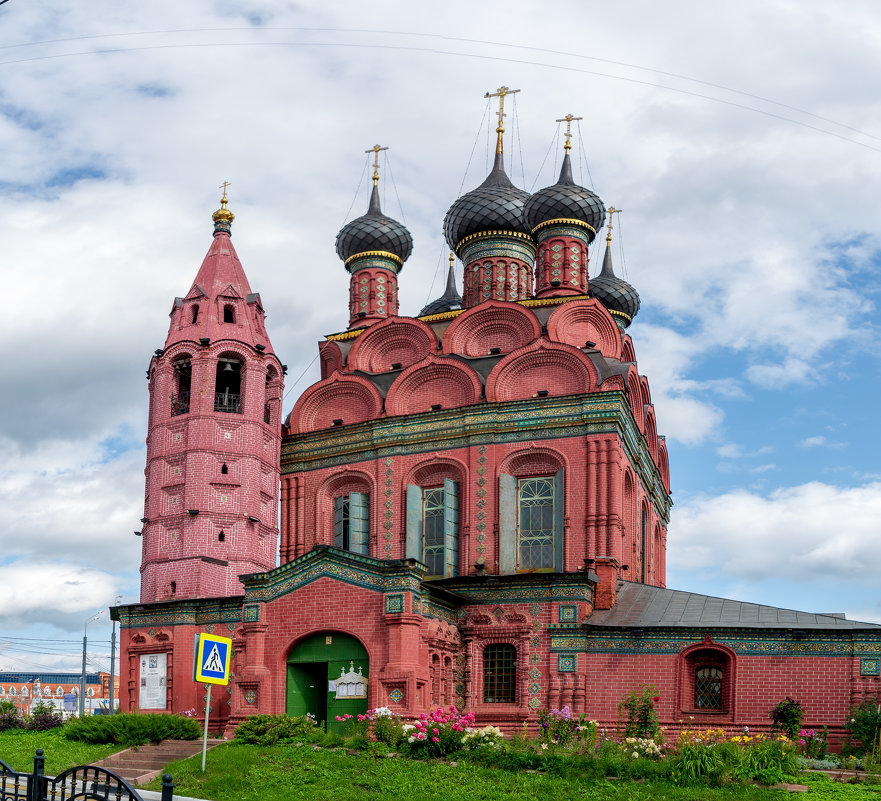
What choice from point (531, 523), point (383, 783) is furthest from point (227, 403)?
point (383, 783)

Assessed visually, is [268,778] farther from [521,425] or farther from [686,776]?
[521,425]

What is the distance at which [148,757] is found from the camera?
17234 millimetres

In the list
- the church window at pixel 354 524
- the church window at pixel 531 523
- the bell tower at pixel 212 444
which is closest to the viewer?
the church window at pixel 531 523

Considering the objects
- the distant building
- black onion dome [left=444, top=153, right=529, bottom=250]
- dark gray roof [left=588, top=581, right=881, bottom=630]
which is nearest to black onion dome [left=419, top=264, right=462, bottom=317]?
black onion dome [left=444, top=153, right=529, bottom=250]

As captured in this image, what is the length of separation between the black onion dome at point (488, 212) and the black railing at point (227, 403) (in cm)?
750

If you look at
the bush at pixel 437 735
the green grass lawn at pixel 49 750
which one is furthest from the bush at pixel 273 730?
the green grass lawn at pixel 49 750

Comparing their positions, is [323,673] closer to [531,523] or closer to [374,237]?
[531,523]

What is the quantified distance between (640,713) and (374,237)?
14.4 meters

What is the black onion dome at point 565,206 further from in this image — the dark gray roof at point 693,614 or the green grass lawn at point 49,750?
the green grass lawn at point 49,750

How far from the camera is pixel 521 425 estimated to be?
2258cm

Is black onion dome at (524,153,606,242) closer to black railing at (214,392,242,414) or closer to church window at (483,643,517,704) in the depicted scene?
black railing at (214,392,242,414)

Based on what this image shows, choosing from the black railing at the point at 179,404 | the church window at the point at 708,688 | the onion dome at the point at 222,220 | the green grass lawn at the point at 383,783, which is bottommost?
the green grass lawn at the point at 383,783

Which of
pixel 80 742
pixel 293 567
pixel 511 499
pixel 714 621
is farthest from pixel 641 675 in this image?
pixel 80 742

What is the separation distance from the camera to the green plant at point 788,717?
18.0 meters
